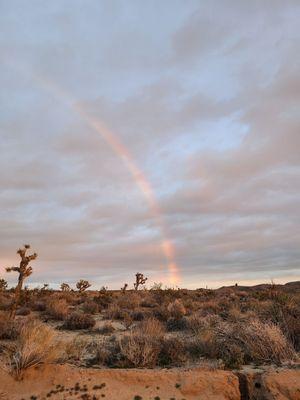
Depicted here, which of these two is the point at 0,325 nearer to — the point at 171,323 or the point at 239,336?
the point at 171,323

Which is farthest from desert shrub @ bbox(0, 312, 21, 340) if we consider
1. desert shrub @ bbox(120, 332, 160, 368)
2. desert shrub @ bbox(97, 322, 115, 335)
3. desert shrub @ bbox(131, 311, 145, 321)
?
desert shrub @ bbox(131, 311, 145, 321)

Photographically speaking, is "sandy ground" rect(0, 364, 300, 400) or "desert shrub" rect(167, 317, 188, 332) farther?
"desert shrub" rect(167, 317, 188, 332)

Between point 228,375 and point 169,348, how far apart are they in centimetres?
229

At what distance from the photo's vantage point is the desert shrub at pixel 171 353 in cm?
1227

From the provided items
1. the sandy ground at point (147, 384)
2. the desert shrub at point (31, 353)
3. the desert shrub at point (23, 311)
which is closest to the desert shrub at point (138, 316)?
the desert shrub at point (23, 311)

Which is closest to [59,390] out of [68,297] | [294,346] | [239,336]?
[239,336]

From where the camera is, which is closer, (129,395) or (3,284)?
(129,395)

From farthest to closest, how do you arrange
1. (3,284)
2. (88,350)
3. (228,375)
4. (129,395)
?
(3,284) < (88,350) < (228,375) < (129,395)

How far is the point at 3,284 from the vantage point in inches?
1506

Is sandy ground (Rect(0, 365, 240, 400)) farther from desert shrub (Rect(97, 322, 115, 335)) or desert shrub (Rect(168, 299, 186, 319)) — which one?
desert shrub (Rect(168, 299, 186, 319))

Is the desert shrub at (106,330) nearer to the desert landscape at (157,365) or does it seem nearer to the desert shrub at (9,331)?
the desert landscape at (157,365)

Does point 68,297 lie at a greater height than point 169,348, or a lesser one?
greater

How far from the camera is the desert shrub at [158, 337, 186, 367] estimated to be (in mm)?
12266

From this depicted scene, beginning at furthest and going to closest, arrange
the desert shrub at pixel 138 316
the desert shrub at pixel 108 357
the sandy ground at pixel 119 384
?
the desert shrub at pixel 138 316 < the desert shrub at pixel 108 357 < the sandy ground at pixel 119 384
